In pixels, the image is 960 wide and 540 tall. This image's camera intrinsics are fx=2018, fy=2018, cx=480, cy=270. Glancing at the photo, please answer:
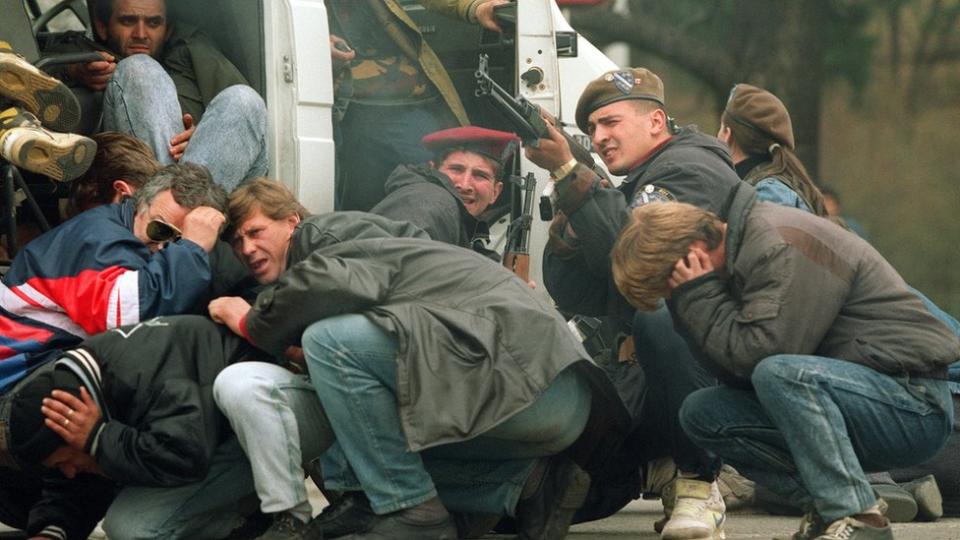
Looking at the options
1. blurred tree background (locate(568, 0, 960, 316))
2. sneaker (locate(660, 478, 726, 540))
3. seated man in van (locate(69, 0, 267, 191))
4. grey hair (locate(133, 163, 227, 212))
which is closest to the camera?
grey hair (locate(133, 163, 227, 212))

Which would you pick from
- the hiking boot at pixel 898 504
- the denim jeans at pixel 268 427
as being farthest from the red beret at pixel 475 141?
the hiking boot at pixel 898 504

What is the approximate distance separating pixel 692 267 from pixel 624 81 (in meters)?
1.23

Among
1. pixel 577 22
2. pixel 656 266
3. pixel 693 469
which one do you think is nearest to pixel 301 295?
pixel 656 266

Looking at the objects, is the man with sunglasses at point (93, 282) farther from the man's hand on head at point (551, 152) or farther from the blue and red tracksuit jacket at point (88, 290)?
the man's hand on head at point (551, 152)

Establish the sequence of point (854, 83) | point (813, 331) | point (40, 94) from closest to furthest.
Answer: point (813, 331) < point (40, 94) < point (854, 83)

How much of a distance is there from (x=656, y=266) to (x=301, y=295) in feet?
3.12

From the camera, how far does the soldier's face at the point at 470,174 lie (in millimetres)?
6652

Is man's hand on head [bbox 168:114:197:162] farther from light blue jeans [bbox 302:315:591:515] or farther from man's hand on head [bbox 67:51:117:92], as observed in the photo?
light blue jeans [bbox 302:315:591:515]

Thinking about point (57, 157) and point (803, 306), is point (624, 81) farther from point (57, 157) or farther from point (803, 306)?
point (57, 157)

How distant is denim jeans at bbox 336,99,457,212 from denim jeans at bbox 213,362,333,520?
1.88 m

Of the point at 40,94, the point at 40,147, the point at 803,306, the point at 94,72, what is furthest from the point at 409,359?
the point at 94,72

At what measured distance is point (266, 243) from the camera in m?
5.76

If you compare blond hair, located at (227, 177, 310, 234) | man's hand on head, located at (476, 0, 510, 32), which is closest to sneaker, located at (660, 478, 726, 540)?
blond hair, located at (227, 177, 310, 234)

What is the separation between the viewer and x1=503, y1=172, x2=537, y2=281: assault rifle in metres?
6.89
